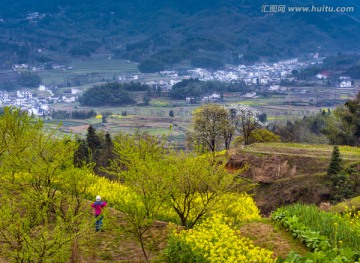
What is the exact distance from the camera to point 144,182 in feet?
44.2

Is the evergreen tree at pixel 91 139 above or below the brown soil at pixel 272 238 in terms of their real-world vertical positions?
below

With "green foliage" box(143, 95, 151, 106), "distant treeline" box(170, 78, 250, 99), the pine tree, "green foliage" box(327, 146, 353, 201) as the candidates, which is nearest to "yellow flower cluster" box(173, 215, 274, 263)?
"green foliage" box(327, 146, 353, 201)

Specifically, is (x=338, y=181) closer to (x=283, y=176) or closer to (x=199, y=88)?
(x=283, y=176)

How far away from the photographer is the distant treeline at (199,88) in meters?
172

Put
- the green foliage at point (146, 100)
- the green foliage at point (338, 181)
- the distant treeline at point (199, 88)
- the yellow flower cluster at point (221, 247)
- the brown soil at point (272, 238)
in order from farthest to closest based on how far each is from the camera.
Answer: the distant treeline at point (199, 88) < the green foliage at point (146, 100) < the green foliage at point (338, 181) < the brown soil at point (272, 238) < the yellow flower cluster at point (221, 247)

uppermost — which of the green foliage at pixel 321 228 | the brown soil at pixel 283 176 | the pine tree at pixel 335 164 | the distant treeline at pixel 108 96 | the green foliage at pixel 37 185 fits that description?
the distant treeline at pixel 108 96

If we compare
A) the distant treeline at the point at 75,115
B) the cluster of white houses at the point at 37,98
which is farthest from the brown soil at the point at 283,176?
the cluster of white houses at the point at 37,98

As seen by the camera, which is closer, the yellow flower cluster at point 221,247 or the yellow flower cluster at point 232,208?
the yellow flower cluster at point 221,247

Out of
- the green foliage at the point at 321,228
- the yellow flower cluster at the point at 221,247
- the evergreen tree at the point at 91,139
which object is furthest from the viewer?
the evergreen tree at the point at 91,139

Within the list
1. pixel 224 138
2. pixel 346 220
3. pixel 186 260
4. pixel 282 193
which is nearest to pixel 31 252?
pixel 186 260

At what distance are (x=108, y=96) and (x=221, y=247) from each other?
500 feet

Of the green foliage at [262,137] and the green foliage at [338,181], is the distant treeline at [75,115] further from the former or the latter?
the green foliage at [338,181]

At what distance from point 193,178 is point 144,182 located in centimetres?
183

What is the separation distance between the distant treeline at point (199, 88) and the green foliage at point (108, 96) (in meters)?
21.9
